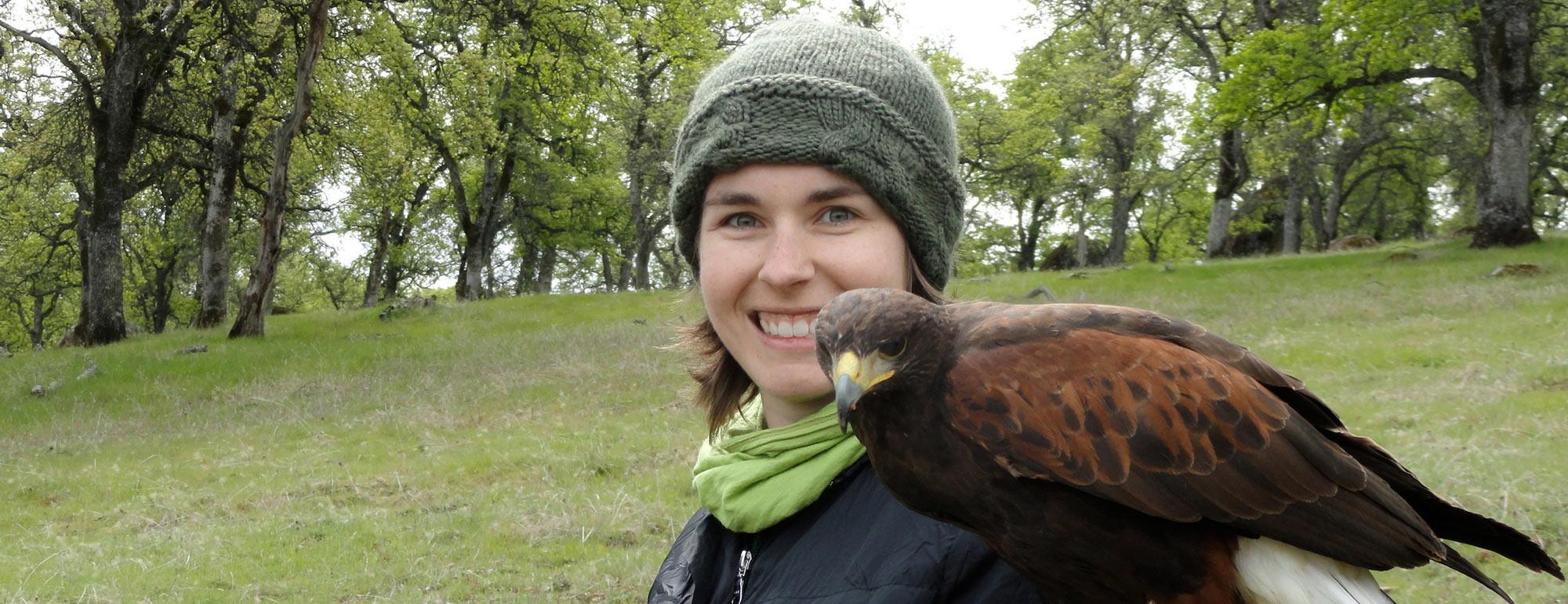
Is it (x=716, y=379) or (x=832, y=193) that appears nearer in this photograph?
(x=832, y=193)

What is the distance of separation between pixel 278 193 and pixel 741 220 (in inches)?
824

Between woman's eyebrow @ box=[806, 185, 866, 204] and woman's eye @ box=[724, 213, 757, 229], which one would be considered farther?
woman's eye @ box=[724, 213, 757, 229]

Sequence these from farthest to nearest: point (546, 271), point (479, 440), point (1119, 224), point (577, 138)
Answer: point (546, 271) → point (1119, 224) → point (577, 138) → point (479, 440)

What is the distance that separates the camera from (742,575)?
2.79 m

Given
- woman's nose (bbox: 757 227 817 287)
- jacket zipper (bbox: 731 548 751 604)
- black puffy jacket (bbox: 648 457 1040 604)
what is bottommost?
jacket zipper (bbox: 731 548 751 604)

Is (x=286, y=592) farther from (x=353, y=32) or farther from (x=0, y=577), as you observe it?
(x=353, y=32)

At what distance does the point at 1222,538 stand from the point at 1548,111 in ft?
126

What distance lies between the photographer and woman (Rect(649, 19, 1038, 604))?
2656 millimetres

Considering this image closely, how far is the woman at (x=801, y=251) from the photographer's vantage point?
266 centimetres

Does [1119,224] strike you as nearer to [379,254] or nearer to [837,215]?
[379,254]

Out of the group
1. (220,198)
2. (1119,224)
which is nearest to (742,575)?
(220,198)

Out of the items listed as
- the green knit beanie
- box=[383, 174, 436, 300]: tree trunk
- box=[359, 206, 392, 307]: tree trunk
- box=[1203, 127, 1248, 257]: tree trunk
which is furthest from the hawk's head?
box=[359, 206, 392, 307]: tree trunk

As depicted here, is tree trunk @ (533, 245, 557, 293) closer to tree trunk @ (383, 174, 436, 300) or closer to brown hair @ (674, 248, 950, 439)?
tree trunk @ (383, 174, 436, 300)

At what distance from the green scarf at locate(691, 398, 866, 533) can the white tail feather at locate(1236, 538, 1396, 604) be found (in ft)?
3.27
